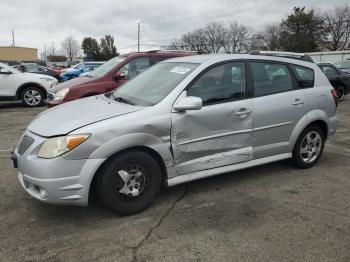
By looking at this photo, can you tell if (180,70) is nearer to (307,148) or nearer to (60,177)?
(60,177)

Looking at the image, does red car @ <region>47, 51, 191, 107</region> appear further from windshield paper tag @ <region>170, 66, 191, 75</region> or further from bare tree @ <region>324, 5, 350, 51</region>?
bare tree @ <region>324, 5, 350, 51</region>

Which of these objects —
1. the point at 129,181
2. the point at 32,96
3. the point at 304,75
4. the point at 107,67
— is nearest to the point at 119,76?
the point at 107,67

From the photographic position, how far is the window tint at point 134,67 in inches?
315

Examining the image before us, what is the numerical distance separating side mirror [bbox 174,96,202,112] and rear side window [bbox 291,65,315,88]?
1.89 metres

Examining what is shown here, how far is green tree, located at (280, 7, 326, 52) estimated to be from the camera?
52.9 meters

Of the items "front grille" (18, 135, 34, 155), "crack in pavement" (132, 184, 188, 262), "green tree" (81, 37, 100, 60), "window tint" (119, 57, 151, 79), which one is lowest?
"crack in pavement" (132, 184, 188, 262)

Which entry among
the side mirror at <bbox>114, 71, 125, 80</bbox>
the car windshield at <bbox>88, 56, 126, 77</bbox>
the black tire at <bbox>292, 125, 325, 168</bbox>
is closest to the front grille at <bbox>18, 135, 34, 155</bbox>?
the black tire at <bbox>292, 125, 325, 168</bbox>

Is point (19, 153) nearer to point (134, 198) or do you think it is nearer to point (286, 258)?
point (134, 198)

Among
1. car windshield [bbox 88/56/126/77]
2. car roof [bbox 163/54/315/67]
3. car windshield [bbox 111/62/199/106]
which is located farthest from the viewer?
car windshield [bbox 88/56/126/77]

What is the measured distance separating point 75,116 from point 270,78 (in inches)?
98.7

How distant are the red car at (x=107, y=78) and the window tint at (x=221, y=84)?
392 centimetres

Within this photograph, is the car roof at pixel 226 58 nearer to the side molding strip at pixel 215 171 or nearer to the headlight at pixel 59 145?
the side molding strip at pixel 215 171

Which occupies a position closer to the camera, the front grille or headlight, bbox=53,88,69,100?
the front grille

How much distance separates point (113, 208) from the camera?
351 centimetres
